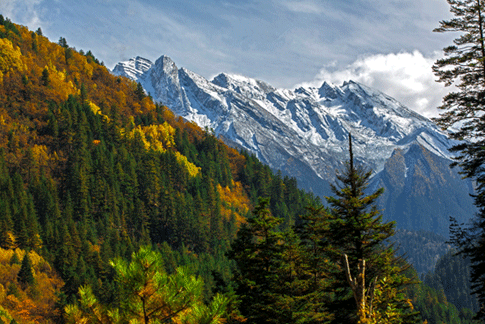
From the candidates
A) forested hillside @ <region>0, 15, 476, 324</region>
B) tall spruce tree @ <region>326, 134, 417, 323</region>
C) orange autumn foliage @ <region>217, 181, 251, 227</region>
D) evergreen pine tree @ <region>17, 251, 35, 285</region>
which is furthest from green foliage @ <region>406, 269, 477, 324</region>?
tall spruce tree @ <region>326, 134, 417, 323</region>

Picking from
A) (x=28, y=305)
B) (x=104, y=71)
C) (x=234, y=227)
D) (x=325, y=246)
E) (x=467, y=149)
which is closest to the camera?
(x=467, y=149)

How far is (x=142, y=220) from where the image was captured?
102 m

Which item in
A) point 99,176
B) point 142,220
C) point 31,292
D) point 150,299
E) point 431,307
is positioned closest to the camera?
point 150,299

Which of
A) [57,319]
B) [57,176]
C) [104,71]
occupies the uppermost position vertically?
[104,71]

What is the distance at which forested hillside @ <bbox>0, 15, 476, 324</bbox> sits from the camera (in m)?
20.8

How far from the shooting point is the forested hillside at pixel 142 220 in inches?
817

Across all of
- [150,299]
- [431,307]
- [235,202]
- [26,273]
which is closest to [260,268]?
[150,299]

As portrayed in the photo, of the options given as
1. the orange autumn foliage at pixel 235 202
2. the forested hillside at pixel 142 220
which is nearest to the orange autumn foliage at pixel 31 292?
the forested hillside at pixel 142 220

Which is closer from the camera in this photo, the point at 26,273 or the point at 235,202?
the point at 26,273

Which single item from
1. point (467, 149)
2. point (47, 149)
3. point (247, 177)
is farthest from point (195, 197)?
point (467, 149)

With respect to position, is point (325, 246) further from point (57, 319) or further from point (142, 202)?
point (142, 202)

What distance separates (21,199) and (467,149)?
82577mm

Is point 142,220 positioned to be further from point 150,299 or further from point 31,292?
point 150,299

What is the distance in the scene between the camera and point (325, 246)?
2398 cm
